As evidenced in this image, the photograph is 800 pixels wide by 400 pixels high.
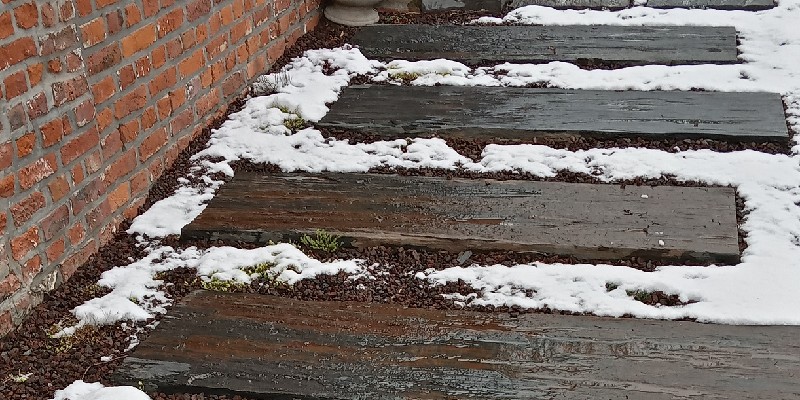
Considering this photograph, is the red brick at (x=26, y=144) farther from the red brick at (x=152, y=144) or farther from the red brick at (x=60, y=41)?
the red brick at (x=152, y=144)

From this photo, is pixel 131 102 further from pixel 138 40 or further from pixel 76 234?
pixel 76 234

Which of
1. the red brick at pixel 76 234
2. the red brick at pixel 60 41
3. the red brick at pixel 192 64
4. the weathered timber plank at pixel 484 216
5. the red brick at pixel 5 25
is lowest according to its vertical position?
the weathered timber plank at pixel 484 216

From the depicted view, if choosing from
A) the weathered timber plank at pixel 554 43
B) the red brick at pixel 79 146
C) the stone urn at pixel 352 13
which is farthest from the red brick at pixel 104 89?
the stone urn at pixel 352 13

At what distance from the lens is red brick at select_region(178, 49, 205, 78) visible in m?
2.84

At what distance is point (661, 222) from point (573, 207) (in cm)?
27

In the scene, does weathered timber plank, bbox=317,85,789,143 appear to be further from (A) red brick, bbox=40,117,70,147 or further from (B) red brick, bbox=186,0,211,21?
(A) red brick, bbox=40,117,70,147

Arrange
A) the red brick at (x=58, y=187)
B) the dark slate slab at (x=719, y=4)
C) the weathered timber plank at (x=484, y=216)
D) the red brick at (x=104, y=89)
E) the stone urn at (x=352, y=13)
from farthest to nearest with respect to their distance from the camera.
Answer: the stone urn at (x=352, y=13) → the dark slate slab at (x=719, y=4) → the red brick at (x=104, y=89) → the weathered timber plank at (x=484, y=216) → the red brick at (x=58, y=187)

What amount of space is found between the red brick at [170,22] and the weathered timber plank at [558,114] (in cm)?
68

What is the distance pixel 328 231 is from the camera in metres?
2.32

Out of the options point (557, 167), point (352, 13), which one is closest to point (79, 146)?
point (557, 167)

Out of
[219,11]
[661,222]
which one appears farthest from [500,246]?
[219,11]

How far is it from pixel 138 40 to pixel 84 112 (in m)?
0.45

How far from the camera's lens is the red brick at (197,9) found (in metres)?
2.87

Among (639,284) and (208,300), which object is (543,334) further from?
(208,300)
